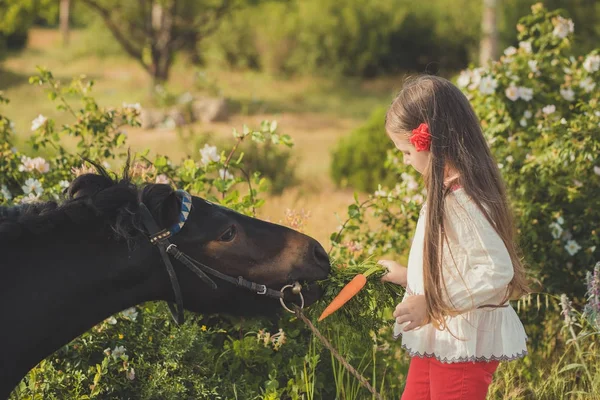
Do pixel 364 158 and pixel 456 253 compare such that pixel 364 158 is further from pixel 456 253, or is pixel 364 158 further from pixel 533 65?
pixel 456 253

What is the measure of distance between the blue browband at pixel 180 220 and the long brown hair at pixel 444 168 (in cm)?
75

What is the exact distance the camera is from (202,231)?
8.13ft

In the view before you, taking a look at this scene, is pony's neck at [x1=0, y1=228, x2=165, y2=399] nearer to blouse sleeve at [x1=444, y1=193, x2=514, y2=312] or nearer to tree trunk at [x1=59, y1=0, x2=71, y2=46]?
blouse sleeve at [x1=444, y1=193, x2=514, y2=312]

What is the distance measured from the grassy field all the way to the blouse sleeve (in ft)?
17.9

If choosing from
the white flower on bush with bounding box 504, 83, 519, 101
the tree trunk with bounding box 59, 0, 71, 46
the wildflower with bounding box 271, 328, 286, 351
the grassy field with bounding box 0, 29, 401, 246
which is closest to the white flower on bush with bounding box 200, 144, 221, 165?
the wildflower with bounding box 271, 328, 286, 351

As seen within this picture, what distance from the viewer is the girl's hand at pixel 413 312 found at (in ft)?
8.37

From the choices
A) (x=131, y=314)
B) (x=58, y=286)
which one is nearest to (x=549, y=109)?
(x=131, y=314)

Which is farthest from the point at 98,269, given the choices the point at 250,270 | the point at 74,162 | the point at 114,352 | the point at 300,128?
the point at 300,128

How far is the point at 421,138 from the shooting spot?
2.59 m

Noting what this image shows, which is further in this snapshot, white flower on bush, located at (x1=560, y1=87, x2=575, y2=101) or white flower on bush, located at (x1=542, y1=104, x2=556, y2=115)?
white flower on bush, located at (x1=560, y1=87, x2=575, y2=101)

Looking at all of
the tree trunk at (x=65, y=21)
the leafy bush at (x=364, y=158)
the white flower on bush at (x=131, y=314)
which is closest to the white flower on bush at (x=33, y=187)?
the white flower on bush at (x=131, y=314)

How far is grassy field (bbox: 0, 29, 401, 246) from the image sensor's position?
12125 mm

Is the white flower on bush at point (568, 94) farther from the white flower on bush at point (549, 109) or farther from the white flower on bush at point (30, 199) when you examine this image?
the white flower on bush at point (30, 199)

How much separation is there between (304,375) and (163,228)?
115 centimetres
